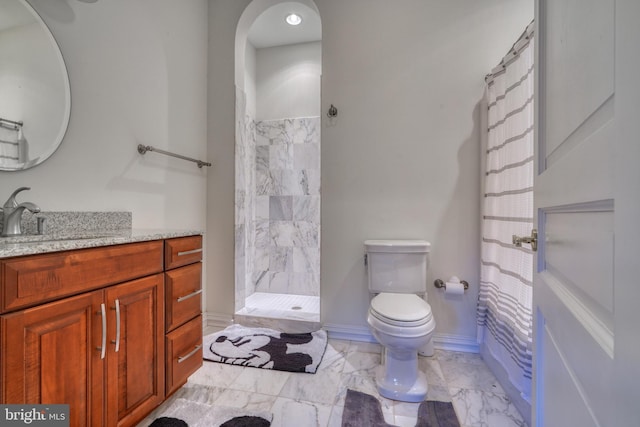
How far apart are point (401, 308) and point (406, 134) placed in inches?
48.0

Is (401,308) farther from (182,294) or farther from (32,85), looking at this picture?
(32,85)

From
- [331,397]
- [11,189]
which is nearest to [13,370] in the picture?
[11,189]

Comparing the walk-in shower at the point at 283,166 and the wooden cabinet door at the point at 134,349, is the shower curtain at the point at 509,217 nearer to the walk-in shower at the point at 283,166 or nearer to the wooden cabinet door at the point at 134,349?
the walk-in shower at the point at 283,166

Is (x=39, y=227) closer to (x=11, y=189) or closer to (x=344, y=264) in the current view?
(x=11, y=189)

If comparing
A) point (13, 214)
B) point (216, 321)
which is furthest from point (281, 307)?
point (13, 214)

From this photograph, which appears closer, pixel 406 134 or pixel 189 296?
pixel 189 296

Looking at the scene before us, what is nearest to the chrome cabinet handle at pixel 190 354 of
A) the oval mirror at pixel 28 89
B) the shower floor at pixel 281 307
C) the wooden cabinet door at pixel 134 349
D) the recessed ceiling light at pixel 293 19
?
the wooden cabinet door at pixel 134 349

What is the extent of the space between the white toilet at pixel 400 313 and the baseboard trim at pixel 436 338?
0.40 meters

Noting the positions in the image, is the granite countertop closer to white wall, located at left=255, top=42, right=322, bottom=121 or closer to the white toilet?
the white toilet

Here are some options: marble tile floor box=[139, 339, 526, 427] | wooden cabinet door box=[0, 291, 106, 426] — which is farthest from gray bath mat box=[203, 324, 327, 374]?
wooden cabinet door box=[0, 291, 106, 426]

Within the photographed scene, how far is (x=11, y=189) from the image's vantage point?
1.09 m

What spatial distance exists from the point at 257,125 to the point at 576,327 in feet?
9.61

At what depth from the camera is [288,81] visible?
2.81 meters

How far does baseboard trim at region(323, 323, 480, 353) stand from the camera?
1858mm
